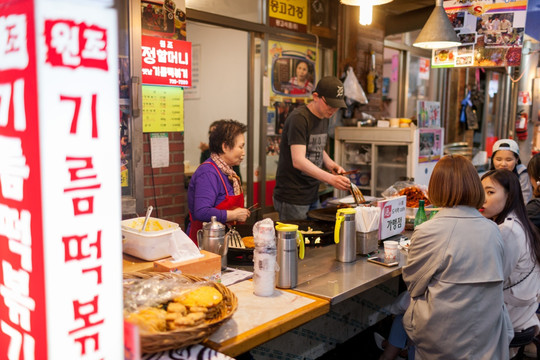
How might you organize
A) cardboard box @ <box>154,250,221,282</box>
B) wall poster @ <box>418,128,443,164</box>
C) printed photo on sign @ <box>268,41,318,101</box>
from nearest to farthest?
cardboard box @ <box>154,250,221,282</box>, printed photo on sign @ <box>268,41,318,101</box>, wall poster @ <box>418,128,443,164</box>

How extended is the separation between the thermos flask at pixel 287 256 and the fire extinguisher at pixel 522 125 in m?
10.6

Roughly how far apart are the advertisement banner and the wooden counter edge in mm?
2938

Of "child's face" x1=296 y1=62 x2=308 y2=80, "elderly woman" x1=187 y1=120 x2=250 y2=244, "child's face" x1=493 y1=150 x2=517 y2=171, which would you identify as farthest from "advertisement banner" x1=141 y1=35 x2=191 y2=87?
"child's face" x1=493 y1=150 x2=517 y2=171

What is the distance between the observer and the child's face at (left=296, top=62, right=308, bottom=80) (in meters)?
6.33

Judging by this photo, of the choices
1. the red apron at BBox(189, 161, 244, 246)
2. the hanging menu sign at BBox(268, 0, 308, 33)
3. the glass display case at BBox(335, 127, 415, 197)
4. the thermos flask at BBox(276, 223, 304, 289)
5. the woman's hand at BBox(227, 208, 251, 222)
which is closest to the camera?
the thermos flask at BBox(276, 223, 304, 289)

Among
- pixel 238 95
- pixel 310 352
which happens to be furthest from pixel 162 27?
pixel 310 352

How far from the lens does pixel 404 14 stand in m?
7.12

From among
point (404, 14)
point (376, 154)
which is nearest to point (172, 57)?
point (376, 154)

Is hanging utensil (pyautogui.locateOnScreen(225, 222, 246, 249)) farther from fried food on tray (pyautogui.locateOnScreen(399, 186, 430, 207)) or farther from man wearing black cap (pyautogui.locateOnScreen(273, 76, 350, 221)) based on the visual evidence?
fried food on tray (pyautogui.locateOnScreen(399, 186, 430, 207))

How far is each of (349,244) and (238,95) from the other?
463cm

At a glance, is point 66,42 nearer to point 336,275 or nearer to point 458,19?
point 336,275

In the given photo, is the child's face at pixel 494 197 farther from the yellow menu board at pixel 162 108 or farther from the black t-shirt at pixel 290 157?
the yellow menu board at pixel 162 108

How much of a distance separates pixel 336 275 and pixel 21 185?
6.02ft

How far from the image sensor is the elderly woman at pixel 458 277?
2.41 meters
